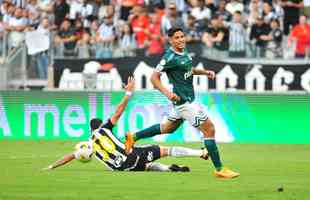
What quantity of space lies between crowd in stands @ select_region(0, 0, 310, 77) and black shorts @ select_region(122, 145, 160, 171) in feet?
35.8

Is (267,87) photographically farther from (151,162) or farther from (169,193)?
(169,193)

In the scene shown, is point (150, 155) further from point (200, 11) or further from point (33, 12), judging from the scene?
point (33, 12)

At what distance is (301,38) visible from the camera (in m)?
25.4

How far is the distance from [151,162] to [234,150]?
6082 millimetres

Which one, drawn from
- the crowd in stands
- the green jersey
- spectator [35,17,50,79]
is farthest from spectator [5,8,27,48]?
the green jersey

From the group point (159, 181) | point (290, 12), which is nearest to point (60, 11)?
point (290, 12)

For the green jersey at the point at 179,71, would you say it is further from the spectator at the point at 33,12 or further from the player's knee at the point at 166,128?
the spectator at the point at 33,12

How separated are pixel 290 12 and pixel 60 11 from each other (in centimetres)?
683

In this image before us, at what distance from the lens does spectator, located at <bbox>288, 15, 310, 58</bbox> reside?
25.4 meters

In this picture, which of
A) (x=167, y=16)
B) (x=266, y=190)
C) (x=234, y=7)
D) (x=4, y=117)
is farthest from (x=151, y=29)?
(x=266, y=190)

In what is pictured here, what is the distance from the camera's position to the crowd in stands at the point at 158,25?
85.5 feet

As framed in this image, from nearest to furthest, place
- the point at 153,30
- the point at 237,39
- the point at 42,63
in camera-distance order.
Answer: the point at 237,39 < the point at 42,63 < the point at 153,30

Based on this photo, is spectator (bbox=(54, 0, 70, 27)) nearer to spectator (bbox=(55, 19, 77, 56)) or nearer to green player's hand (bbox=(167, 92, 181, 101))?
spectator (bbox=(55, 19, 77, 56))

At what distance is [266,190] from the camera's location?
41.6 feet
